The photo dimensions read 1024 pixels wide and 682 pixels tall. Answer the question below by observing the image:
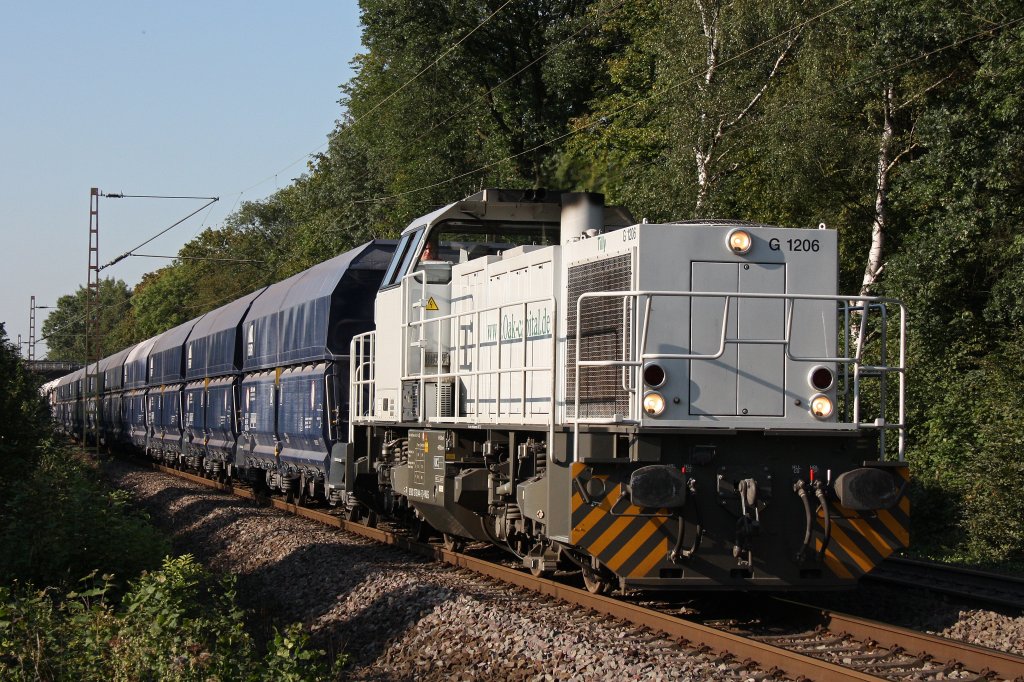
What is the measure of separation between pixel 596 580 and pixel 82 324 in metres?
113

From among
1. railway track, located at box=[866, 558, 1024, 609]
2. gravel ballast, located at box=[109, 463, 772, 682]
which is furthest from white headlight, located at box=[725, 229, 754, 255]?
railway track, located at box=[866, 558, 1024, 609]

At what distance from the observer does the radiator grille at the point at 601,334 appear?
8336 mm

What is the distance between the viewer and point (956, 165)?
56.4ft

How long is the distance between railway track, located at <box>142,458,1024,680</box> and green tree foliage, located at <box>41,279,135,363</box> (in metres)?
94.2

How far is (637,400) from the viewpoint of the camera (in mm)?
7781

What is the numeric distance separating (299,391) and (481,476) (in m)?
7.05

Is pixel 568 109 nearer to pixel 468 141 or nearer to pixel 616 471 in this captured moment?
pixel 468 141

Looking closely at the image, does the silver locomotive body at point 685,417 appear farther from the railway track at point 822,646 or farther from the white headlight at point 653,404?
the railway track at point 822,646

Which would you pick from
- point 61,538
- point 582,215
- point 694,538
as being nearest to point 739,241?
point 582,215

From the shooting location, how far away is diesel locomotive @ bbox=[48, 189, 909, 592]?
7.72 meters

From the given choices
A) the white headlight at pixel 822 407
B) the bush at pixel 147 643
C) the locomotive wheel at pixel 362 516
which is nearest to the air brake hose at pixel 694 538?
the white headlight at pixel 822 407

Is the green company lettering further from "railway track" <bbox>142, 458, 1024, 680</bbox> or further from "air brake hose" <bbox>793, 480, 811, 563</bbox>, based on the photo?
"air brake hose" <bbox>793, 480, 811, 563</bbox>

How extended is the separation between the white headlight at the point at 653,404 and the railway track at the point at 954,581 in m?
3.24

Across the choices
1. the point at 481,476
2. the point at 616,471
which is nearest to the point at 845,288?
the point at 481,476
